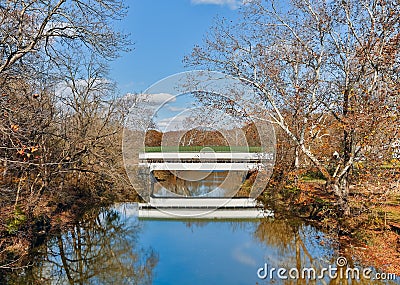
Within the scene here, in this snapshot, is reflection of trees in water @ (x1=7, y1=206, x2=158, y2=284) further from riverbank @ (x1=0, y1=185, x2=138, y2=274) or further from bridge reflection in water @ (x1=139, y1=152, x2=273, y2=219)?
bridge reflection in water @ (x1=139, y1=152, x2=273, y2=219)

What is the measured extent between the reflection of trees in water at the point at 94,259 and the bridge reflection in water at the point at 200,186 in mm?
2392

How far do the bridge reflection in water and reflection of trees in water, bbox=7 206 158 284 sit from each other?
7.85 feet

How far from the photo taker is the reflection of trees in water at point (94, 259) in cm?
637

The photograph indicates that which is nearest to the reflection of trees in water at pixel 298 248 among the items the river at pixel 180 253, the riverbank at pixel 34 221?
the river at pixel 180 253

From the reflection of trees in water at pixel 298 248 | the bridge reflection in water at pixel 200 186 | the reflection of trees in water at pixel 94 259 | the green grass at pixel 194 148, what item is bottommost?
the reflection of trees in water at pixel 94 259

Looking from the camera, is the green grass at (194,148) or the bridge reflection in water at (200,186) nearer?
the bridge reflection in water at (200,186)

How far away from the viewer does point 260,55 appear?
348 inches

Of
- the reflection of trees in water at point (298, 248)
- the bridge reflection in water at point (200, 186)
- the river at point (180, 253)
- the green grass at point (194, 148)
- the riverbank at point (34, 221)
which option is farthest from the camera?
the green grass at point (194, 148)

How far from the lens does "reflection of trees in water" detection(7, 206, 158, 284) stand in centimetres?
637

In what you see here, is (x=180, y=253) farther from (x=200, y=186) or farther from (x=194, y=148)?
(x=200, y=186)

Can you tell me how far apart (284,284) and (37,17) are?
605 cm

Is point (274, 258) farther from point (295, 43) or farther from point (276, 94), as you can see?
point (295, 43)

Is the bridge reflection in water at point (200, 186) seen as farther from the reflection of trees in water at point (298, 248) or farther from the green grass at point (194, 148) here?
the reflection of trees in water at point (298, 248)

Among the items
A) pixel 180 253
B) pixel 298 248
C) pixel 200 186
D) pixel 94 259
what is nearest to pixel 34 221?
pixel 94 259
